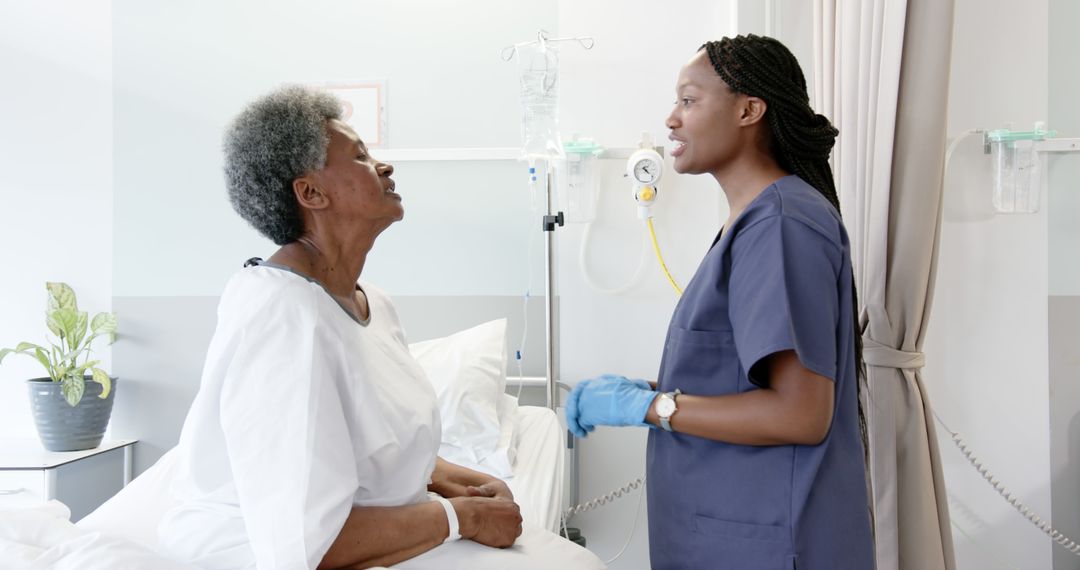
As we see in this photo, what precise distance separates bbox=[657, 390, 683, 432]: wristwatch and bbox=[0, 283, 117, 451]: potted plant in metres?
2.01

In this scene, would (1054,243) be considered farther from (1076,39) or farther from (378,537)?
(378,537)

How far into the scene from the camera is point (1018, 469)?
238 centimetres

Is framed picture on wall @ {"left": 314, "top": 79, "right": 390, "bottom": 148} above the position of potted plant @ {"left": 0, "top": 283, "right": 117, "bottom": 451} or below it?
above

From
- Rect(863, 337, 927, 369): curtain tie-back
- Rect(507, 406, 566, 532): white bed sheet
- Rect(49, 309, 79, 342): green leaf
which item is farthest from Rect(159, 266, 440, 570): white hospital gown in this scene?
Rect(49, 309, 79, 342): green leaf

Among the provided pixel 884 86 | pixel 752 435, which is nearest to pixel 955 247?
pixel 884 86

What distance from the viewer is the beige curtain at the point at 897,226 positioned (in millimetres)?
1614

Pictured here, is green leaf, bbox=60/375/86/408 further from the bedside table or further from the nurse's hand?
the nurse's hand

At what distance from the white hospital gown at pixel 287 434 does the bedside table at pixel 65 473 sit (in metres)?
1.52

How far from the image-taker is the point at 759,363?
1154 millimetres

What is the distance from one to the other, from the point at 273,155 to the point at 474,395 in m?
1.11

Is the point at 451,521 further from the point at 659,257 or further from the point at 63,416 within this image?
the point at 63,416

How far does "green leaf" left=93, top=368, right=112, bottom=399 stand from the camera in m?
2.42

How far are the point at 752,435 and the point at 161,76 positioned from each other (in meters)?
2.45

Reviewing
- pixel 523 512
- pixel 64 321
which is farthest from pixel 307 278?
pixel 64 321
